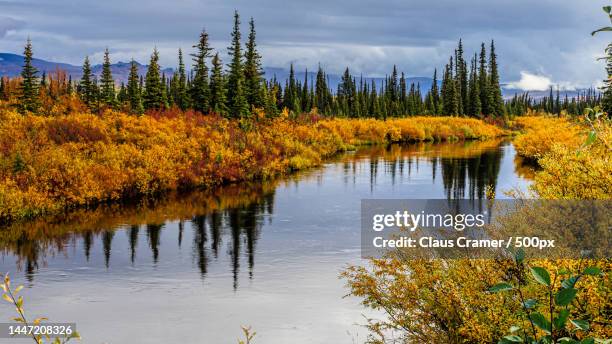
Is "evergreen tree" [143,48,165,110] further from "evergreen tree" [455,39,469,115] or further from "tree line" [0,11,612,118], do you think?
"evergreen tree" [455,39,469,115]

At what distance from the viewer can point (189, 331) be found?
12500 millimetres

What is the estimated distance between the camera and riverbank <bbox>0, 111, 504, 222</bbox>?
24828 millimetres

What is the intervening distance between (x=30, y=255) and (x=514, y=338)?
701 inches

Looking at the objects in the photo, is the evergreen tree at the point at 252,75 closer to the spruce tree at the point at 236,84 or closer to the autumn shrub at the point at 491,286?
the spruce tree at the point at 236,84

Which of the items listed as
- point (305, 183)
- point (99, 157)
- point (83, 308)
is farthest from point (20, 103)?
point (83, 308)

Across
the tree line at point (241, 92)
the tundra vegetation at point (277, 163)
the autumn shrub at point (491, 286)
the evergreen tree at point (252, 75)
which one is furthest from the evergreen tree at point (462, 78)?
the autumn shrub at point (491, 286)

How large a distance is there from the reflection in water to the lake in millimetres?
52

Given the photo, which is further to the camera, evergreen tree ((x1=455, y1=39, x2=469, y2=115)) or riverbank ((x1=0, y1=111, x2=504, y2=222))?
evergreen tree ((x1=455, y1=39, x2=469, y2=115))

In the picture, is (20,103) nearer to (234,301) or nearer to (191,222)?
(191,222)

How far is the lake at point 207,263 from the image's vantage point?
42.2 ft

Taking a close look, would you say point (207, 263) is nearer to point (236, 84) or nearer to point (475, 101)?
point (236, 84)

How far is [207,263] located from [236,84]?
36.7 metres

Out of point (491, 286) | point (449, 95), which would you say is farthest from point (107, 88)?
point (449, 95)

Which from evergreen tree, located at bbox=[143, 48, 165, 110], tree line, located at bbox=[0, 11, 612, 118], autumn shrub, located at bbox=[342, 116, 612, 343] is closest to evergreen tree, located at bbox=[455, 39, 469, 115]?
tree line, located at bbox=[0, 11, 612, 118]
